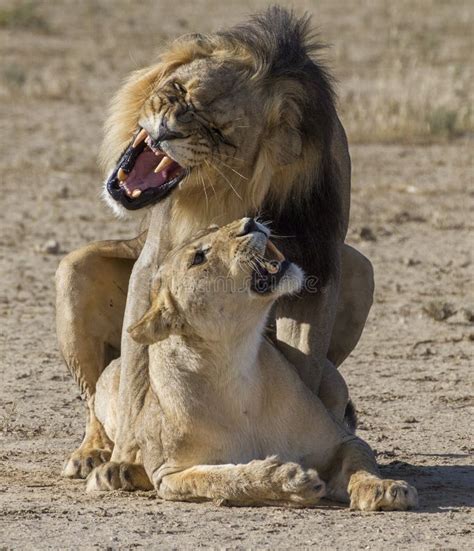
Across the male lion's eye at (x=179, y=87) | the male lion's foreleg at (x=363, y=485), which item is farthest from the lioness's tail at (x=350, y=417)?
the male lion's eye at (x=179, y=87)

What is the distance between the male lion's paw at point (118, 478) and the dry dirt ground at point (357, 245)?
121mm

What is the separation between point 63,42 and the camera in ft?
71.3

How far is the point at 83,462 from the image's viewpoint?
6.83 meters

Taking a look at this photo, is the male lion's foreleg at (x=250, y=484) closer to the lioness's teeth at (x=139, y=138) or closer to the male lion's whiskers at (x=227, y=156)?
the male lion's whiskers at (x=227, y=156)

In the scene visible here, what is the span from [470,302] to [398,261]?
1.19 metres

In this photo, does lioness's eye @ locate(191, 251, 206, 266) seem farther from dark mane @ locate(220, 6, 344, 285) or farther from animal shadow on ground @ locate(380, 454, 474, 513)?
animal shadow on ground @ locate(380, 454, 474, 513)

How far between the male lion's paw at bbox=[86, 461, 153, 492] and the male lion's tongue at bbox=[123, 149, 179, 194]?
41.7 inches

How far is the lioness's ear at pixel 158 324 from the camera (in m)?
6.15

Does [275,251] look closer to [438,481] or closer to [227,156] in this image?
[227,156]

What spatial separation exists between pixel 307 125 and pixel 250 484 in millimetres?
1483

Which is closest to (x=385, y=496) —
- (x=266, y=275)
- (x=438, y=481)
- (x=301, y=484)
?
(x=301, y=484)

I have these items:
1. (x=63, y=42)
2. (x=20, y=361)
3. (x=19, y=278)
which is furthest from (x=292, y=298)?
(x=63, y=42)

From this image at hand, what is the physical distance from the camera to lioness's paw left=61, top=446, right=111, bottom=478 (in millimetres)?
6785

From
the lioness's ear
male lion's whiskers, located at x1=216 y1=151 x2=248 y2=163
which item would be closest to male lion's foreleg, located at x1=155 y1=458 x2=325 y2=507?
the lioness's ear
